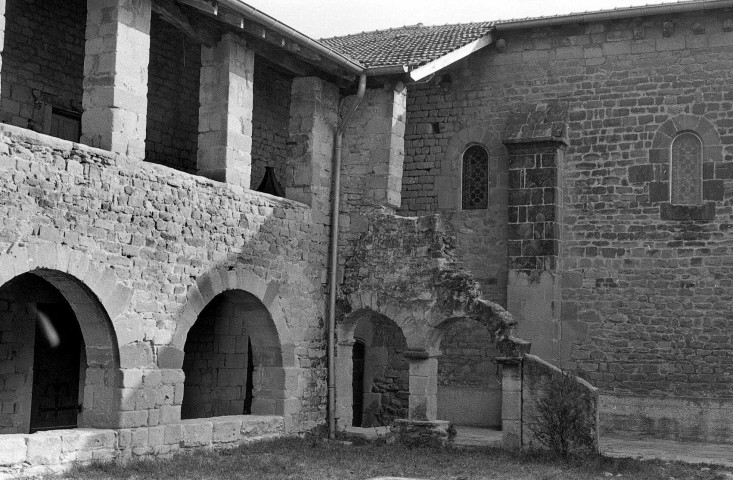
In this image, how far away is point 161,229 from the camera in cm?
1107

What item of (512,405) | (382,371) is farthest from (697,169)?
(382,371)

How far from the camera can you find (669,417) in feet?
48.8

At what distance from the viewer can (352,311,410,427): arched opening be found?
16375 millimetres

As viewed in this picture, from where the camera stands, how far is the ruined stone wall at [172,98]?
14109 mm

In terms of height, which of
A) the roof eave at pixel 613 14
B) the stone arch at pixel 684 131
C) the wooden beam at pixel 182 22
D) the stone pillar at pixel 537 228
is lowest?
the stone pillar at pixel 537 228

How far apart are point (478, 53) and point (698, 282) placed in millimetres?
4854

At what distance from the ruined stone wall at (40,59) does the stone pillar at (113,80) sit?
5.86 feet

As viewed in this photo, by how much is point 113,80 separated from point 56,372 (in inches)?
165

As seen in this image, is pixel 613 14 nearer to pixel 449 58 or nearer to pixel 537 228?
pixel 449 58

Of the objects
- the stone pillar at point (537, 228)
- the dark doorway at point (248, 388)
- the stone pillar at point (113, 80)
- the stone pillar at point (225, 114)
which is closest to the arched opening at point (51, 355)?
the stone pillar at point (113, 80)

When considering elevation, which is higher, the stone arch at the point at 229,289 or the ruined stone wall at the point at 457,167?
Result: the ruined stone wall at the point at 457,167

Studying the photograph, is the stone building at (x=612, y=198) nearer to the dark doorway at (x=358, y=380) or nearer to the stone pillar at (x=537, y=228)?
the stone pillar at (x=537, y=228)

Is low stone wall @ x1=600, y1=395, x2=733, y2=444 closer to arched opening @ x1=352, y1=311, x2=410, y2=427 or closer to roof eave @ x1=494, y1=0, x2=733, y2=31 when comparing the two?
arched opening @ x1=352, y1=311, x2=410, y2=427

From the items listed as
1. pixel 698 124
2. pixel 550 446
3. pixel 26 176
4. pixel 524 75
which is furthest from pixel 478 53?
pixel 26 176
